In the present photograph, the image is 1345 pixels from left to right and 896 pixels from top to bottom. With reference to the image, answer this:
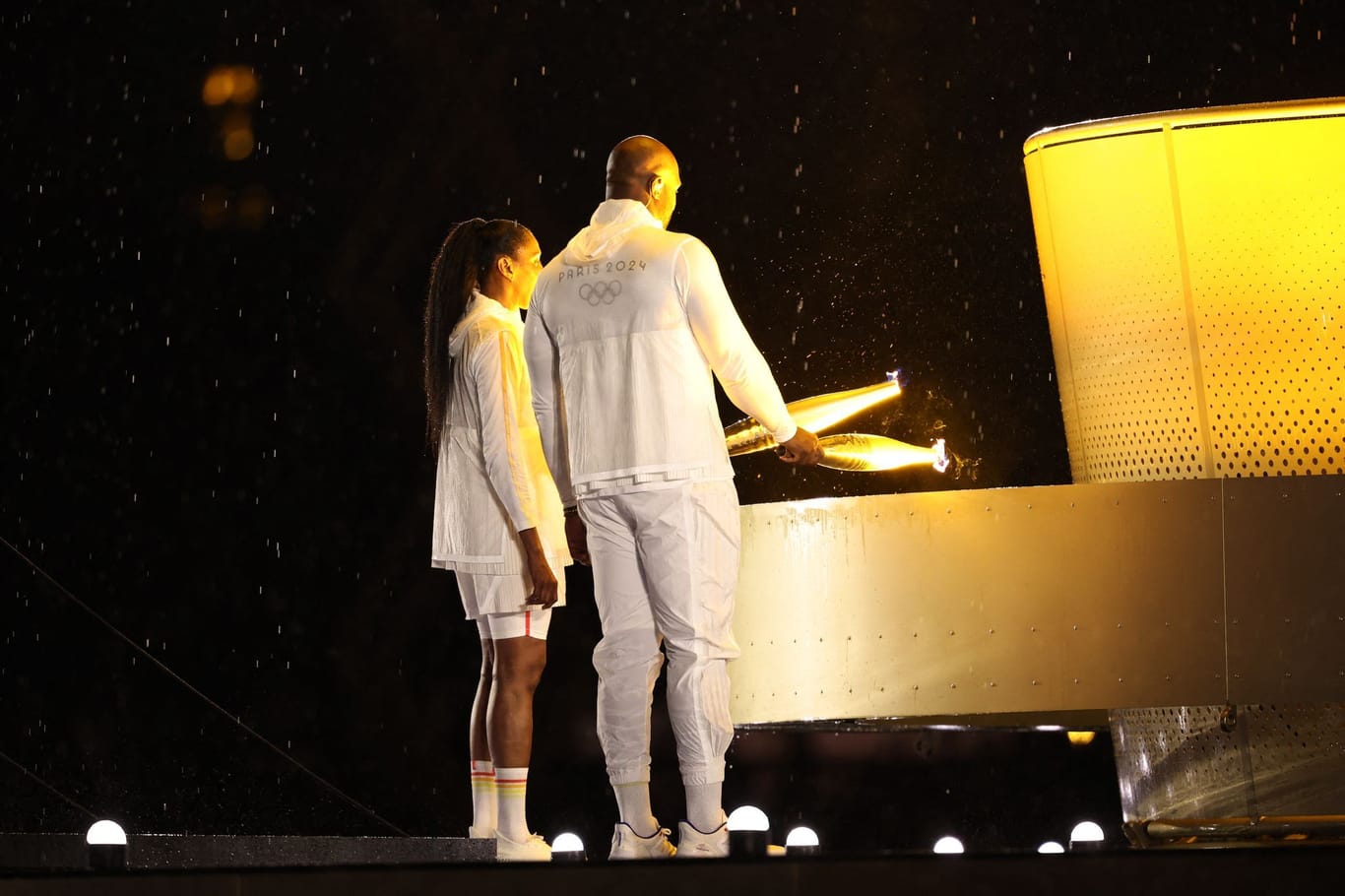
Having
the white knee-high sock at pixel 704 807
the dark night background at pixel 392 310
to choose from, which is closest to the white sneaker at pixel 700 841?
the white knee-high sock at pixel 704 807

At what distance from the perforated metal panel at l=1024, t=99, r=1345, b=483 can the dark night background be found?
168cm

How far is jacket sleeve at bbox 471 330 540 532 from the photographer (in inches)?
162

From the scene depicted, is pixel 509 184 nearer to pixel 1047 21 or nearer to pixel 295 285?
pixel 295 285

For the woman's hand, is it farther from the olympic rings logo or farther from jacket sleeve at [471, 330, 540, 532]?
the olympic rings logo

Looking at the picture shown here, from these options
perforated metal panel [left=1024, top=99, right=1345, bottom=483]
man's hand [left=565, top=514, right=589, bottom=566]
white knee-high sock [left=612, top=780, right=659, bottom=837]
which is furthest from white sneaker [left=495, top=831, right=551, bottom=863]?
perforated metal panel [left=1024, top=99, right=1345, bottom=483]

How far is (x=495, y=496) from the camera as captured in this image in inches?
170

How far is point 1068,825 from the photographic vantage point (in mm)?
7109

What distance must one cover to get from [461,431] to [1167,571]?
1933 millimetres

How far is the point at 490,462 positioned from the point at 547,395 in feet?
0.91

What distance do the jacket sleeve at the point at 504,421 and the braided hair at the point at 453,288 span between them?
0.61 feet

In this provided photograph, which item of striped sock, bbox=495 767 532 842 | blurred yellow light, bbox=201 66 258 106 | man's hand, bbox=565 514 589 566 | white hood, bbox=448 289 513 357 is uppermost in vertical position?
blurred yellow light, bbox=201 66 258 106

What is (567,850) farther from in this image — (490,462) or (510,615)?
(490,462)

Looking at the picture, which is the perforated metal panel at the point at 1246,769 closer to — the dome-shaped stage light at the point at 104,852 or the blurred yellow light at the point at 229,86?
the dome-shaped stage light at the point at 104,852

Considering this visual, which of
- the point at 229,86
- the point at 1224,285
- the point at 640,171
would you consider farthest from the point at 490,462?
the point at 229,86
